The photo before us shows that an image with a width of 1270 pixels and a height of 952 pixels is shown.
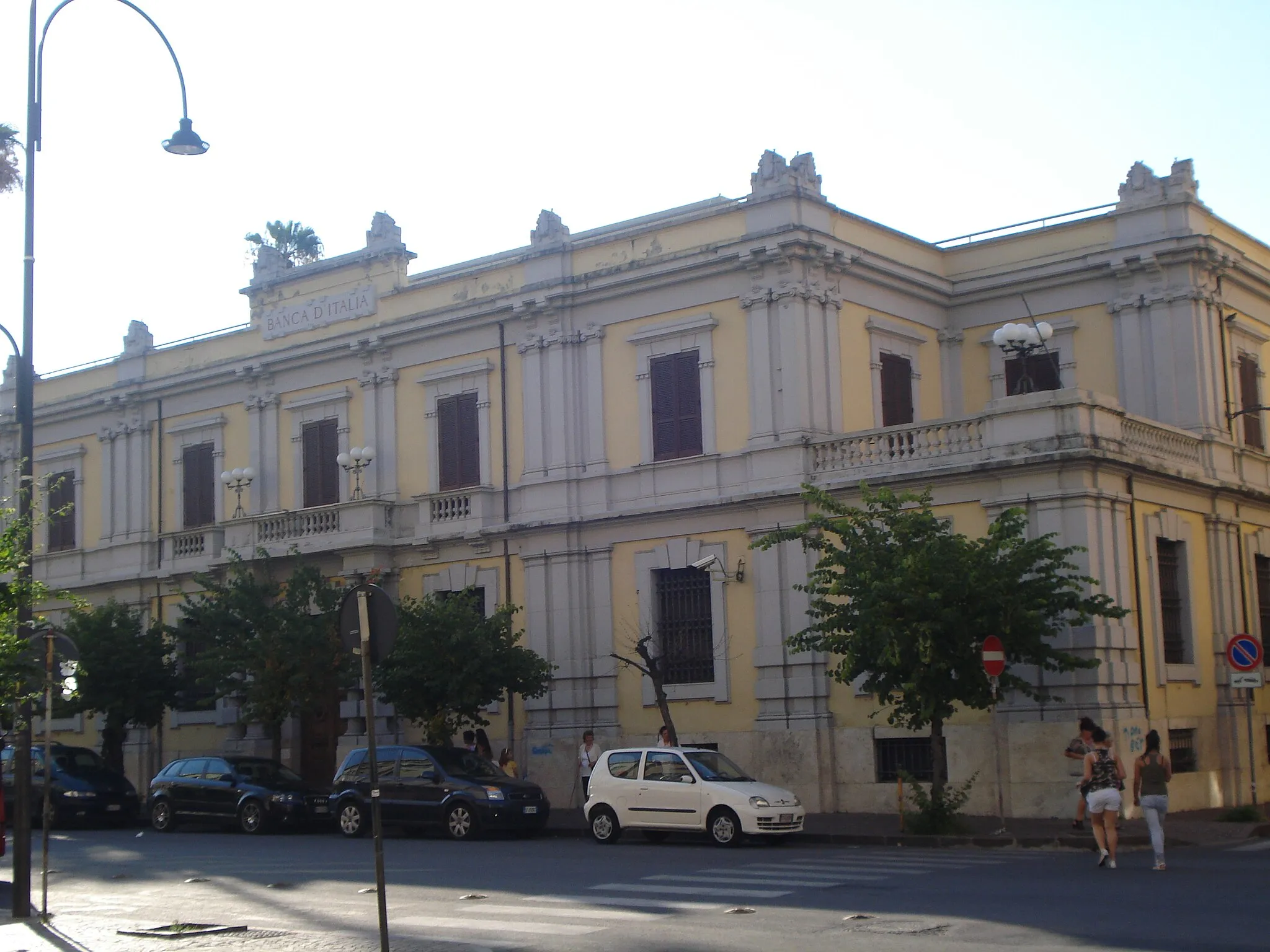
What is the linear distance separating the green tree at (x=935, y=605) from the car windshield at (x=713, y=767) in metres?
2.09

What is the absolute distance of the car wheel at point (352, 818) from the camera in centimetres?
2628

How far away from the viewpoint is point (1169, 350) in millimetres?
29688

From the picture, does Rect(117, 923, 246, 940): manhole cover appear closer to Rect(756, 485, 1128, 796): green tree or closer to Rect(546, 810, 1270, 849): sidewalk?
Rect(546, 810, 1270, 849): sidewalk

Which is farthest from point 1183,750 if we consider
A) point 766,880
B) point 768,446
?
point 766,880

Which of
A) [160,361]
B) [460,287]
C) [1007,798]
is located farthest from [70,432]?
[1007,798]

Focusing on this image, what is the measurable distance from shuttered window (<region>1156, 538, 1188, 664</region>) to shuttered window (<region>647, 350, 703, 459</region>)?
28.0 ft

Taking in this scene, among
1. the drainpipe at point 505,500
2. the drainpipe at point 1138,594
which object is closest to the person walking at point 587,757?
the drainpipe at point 505,500

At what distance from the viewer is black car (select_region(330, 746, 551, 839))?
81.4 ft

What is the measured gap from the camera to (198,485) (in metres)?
38.4

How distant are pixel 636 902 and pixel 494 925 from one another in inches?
71.9

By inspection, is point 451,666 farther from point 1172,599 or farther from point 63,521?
point 63,521

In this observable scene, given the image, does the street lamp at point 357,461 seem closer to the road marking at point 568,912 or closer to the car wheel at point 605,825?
the car wheel at point 605,825

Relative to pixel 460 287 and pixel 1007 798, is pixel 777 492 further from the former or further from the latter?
pixel 460 287

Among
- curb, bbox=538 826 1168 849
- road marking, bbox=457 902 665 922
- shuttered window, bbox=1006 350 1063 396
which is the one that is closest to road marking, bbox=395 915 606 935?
road marking, bbox=457 902 665 922
